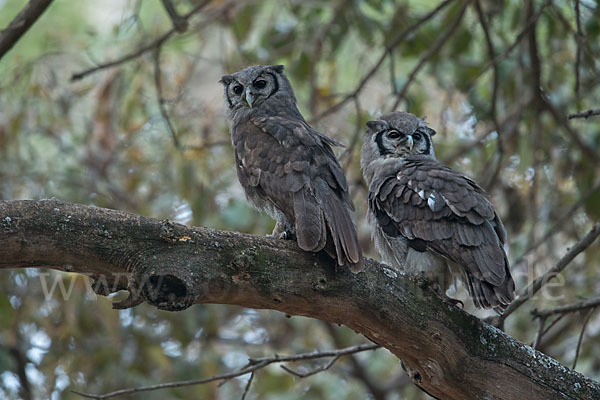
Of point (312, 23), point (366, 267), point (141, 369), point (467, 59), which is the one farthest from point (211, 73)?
point (366, 267)

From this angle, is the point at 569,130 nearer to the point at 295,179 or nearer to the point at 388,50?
the point at 388,50

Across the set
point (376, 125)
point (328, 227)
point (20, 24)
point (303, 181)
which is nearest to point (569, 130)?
point (376, 125)

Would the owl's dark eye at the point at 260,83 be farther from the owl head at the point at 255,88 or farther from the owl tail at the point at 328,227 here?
the owl tail at the point at 328,227

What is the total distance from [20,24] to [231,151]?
119 inches

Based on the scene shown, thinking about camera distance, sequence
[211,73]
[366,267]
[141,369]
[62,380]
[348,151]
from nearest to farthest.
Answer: [366,267] < [348,151] < [62,380] < [141,369] < [211,73]

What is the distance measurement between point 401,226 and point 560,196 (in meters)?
2.86

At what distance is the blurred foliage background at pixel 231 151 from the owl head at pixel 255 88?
48 centimetres

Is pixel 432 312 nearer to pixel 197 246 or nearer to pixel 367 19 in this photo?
pixel 197 246

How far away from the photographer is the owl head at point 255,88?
445 centimetres

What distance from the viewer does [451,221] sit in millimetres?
3908

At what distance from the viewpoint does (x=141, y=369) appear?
18.9ft

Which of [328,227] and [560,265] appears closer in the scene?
[328,227]

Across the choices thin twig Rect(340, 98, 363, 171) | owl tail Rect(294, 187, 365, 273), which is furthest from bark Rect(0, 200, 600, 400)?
thin twig Rect(340, 98, 363, 171)

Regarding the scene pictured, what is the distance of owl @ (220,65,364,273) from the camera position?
9.67 feet
